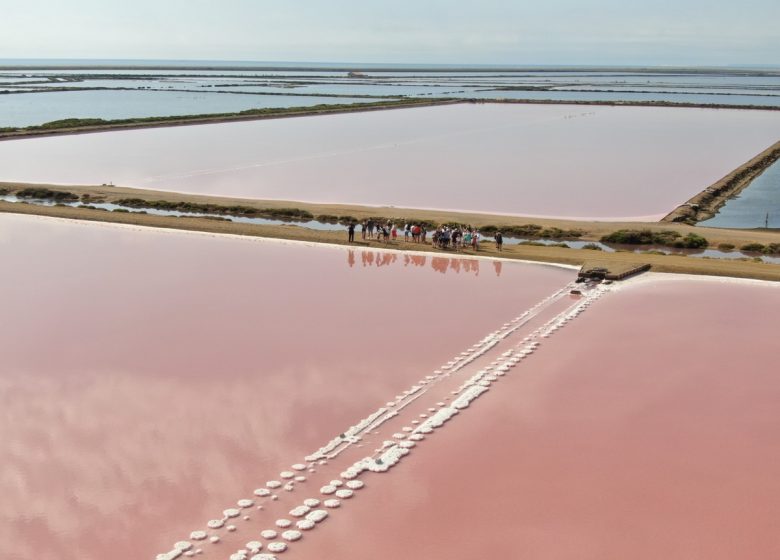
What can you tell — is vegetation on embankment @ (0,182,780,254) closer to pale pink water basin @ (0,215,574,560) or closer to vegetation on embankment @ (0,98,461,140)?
pale pink water basin @ (0,215,574,560)

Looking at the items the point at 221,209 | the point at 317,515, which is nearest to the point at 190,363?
the point at 317,515

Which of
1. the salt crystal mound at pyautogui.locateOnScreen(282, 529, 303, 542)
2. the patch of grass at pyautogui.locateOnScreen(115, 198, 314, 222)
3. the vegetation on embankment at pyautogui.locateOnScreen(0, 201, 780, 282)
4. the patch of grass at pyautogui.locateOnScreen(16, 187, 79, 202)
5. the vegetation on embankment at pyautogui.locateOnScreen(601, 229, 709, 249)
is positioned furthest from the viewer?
the patch of grass at pyautogui.locateOnScreen(16, 187, 79, 202)

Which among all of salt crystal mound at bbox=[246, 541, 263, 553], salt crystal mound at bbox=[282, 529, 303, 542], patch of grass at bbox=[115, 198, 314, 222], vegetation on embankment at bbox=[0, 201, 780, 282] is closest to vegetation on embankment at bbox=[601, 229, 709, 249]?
vegetation on embankment at bbox=[0, 201, 780, 282]

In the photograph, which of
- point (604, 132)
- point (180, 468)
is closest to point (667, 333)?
point (180, 468)

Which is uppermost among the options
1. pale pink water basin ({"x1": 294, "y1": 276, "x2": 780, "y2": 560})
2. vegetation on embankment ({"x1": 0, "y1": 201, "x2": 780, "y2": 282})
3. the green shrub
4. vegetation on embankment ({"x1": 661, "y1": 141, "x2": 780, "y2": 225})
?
vegetation on embankment ({"x1": 661, "y1": 141, "x2": 780, "y2": 225})

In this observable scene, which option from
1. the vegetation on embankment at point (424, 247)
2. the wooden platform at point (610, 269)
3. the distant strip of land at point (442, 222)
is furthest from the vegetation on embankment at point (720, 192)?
the wooden platform at point (610, 269)

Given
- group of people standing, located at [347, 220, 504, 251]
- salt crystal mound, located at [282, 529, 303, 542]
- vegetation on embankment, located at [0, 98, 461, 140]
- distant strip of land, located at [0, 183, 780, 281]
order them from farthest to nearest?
vegetation on embankment, located at [0, 98, 461, 140] → group of people standing, located at [347, 220, 504, 251] → distant strip of land, located at [0, 183, 780, 281] → salt crystal mound, located at [282, 529, 303, 542]

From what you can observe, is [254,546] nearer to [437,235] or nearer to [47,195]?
Answer: [437,235]
